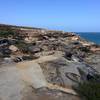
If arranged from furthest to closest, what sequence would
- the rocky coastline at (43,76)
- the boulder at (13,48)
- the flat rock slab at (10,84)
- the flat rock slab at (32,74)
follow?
the boulder at (13,48) < the flat rock slab at (32,74) < the rocky coastline at (43,76) < the flat rock slab at (10,84)

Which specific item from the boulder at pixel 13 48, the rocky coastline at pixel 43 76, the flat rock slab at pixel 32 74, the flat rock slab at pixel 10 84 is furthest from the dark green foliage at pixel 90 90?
the boulder at pixel 13 48

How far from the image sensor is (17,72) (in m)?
14.6

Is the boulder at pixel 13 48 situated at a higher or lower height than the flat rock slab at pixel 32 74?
lower

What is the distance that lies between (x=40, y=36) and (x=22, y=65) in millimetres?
12180

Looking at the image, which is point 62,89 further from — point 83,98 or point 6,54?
point 6,54

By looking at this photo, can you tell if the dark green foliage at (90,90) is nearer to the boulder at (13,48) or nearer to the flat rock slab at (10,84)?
the flat rock slab at (10,84)

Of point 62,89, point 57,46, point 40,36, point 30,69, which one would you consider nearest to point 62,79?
point 62,89

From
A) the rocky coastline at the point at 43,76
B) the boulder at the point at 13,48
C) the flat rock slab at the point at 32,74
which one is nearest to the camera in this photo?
the rocky coastline at the point at 43,76

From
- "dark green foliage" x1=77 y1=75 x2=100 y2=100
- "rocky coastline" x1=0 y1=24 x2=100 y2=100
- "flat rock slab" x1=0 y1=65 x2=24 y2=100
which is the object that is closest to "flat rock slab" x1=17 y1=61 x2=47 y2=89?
"rocky coastline" x1=0 y1=24 x2=100 y2=100

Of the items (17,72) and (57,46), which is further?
(57,46)

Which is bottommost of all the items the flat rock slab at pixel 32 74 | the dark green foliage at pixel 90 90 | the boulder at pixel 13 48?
the boulder at pixel 13 48

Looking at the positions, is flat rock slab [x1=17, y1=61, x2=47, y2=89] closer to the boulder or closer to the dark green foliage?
the dark green foliage

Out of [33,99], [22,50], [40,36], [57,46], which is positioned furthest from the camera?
[40,36]

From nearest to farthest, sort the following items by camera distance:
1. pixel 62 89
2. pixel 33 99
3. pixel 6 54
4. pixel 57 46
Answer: pixel 33 99 < pixel 62 89 < pixel 6 54 < pixel 57 46
